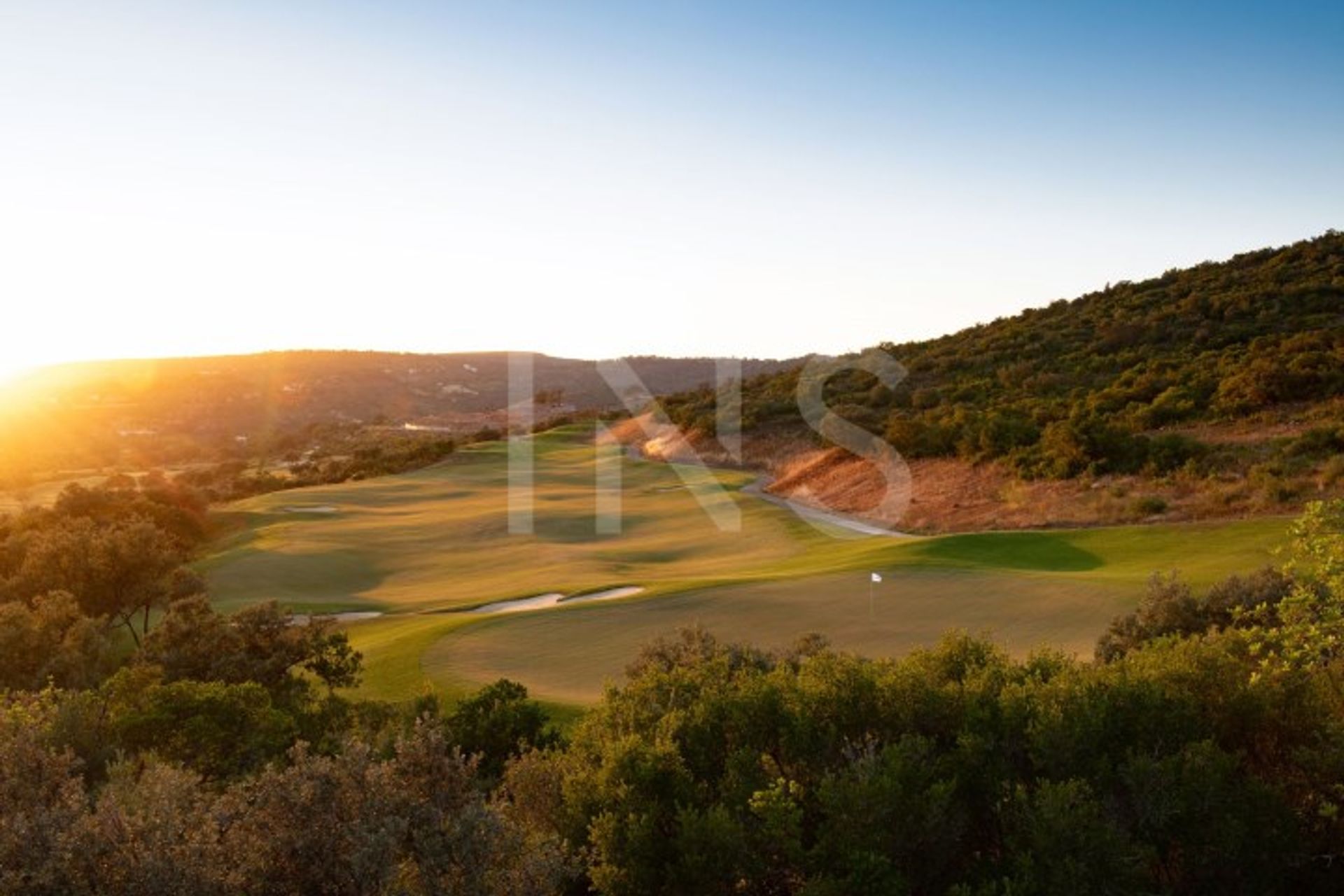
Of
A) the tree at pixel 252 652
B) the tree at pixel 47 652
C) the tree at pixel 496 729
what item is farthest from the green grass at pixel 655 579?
the tree at pixel 47 652

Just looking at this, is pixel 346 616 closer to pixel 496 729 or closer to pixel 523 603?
pixel 523 603

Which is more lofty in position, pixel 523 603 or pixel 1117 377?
pixel 1117 377

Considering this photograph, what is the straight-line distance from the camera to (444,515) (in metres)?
46.0

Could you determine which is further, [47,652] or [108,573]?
[108,573]

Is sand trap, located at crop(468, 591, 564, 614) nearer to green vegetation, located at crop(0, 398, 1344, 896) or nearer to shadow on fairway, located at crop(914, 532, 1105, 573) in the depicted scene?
green vegetation, located at crop(0, 398, 1344, 896)

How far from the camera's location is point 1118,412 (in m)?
43.8

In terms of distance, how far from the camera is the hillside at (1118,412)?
106ft

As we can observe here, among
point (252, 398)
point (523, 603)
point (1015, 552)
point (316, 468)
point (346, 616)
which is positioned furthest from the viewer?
point (252, 398)

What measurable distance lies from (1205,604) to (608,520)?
2977 cm

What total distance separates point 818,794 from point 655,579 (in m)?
20.6

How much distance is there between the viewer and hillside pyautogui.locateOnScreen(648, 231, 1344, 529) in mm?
32188

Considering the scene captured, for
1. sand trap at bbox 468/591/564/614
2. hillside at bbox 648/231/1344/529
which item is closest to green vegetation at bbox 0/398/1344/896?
sand trap at bbox 468/591/564/614

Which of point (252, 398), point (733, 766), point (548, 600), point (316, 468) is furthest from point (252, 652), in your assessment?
point (252, 398)

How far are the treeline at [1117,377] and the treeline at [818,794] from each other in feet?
82.9
